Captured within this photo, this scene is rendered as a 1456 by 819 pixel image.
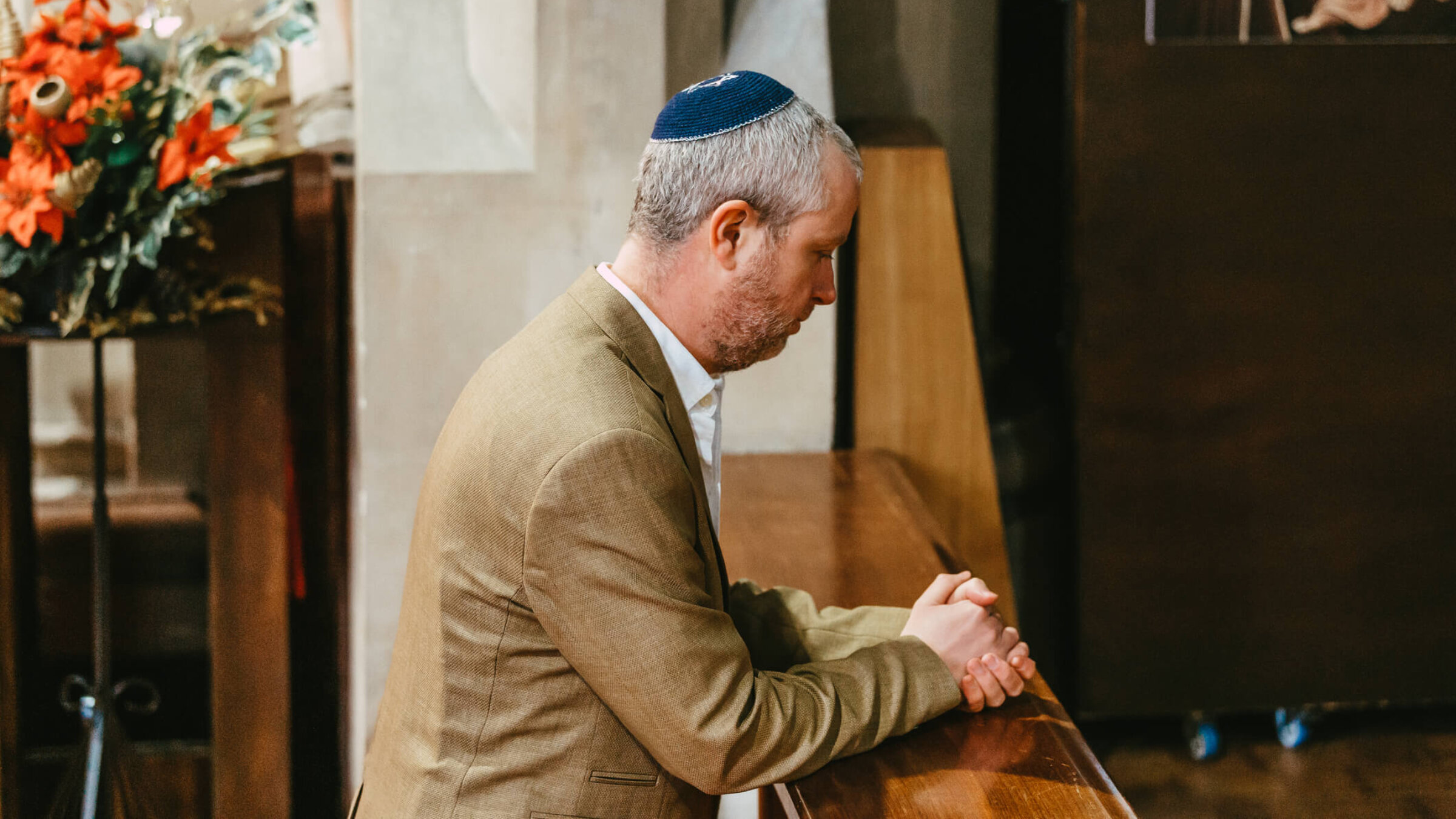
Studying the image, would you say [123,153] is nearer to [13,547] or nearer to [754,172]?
[13,547]

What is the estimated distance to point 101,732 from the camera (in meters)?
2.32

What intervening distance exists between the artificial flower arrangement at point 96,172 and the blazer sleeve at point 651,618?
1.48 meters

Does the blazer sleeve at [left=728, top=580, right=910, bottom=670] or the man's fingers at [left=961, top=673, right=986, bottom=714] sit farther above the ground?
the blazer sleeve at [left=728, top=580, right=910, bottom=670]

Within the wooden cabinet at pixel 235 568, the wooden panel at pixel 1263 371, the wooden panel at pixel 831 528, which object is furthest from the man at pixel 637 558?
the wooden panel at pixel 1263 371

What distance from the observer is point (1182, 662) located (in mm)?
3059

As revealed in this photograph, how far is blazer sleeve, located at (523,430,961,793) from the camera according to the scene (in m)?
1.01

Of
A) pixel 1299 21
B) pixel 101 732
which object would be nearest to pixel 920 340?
pixel 1299 21

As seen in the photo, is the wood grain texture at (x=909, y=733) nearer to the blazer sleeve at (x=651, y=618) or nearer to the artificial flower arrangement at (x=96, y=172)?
the blazer sleeve at (x=651, y=618)

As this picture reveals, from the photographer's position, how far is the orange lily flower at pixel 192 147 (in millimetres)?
2135

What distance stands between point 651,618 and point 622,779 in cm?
20

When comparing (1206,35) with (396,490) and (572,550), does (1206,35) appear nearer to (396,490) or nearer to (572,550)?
(396,490)

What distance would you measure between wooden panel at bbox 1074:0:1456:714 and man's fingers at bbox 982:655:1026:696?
177cm

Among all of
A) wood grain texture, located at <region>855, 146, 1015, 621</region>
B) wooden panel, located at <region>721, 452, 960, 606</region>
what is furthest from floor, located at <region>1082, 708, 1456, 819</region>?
wooden panel, located at <region>721, 452, 960, 606</region>

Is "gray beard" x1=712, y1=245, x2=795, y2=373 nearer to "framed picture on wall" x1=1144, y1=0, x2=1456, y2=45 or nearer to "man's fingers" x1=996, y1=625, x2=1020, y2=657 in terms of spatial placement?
"man's fingers" x1=996, y1=625, x2=1020, y2=657
